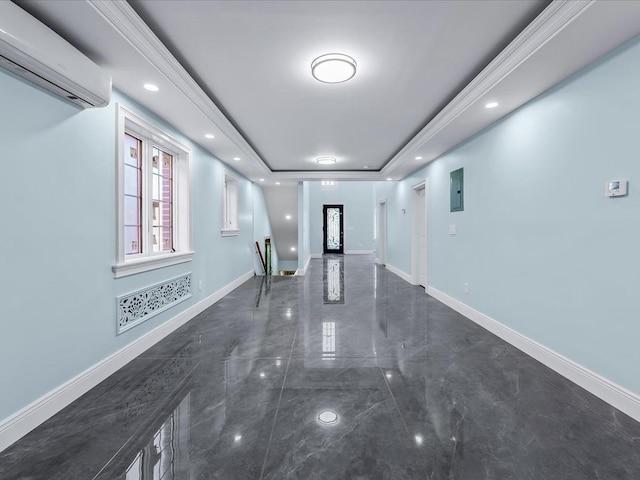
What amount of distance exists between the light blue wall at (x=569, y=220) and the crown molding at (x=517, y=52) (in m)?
0.54

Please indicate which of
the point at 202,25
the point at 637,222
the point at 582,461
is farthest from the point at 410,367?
the point at 202,25

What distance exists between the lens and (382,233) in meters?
9.26

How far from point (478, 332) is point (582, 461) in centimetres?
192

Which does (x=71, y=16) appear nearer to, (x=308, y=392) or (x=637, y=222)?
(x=308, y=392)

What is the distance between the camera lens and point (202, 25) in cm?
198

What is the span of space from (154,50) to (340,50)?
4.49ft

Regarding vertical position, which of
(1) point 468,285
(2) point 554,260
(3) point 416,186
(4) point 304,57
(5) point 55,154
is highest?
(4) point 304,57

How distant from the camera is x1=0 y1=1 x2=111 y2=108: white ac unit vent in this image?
1.51m

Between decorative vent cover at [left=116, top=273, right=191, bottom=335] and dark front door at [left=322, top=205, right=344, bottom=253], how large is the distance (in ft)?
30.1

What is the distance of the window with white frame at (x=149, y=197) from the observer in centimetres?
261

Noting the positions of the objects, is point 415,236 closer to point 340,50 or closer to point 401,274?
point 401,274

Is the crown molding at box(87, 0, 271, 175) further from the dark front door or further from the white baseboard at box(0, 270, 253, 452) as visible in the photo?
the dark front door

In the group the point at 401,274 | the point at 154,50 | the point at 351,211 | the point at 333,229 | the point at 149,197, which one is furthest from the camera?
the point at 333,229

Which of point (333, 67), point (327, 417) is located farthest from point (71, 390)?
point (333, 67)
